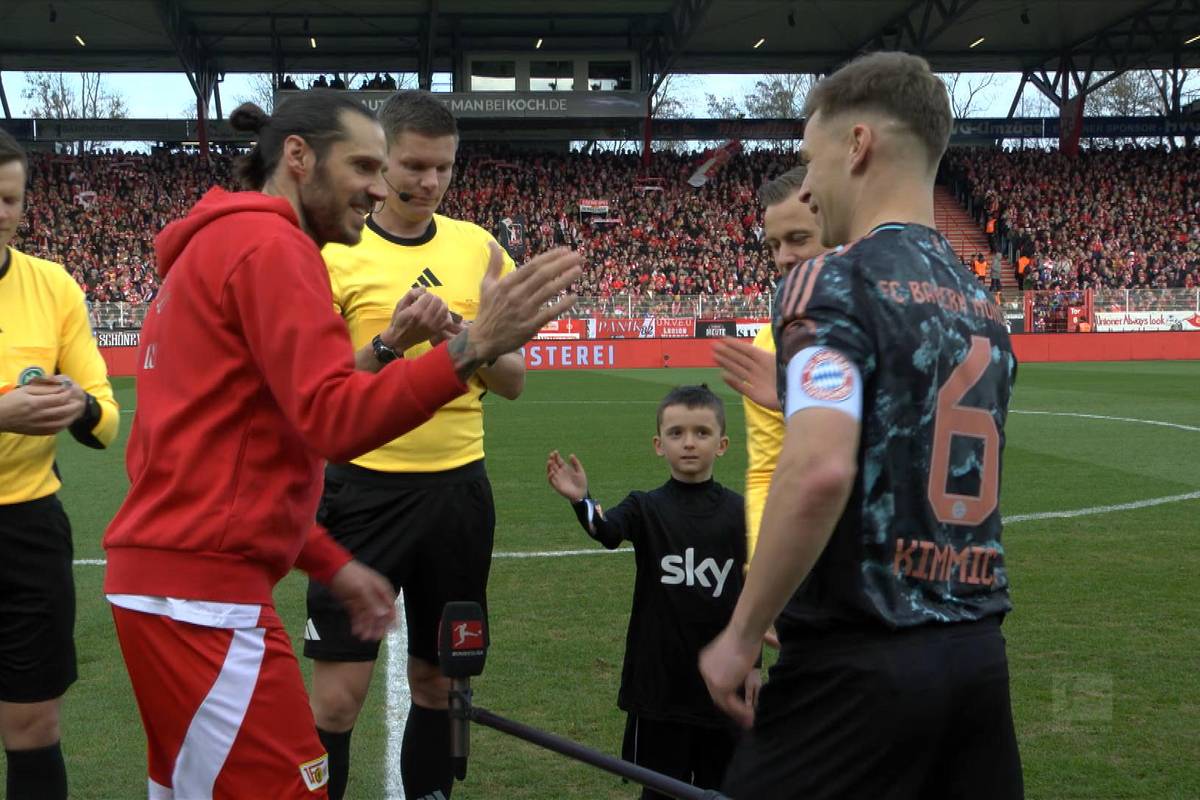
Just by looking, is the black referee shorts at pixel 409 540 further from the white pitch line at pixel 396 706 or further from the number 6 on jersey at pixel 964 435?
the number 6 on jersey at pixel 964 435

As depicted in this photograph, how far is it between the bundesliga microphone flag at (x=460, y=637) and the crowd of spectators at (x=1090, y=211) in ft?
126

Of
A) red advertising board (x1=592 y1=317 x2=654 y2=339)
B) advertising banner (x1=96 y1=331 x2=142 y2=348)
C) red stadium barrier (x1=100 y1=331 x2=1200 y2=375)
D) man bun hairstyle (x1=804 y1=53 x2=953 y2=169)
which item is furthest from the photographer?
red advertising board (x1=592 y1=317 x2=654 y2=339)

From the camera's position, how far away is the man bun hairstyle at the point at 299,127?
2852mm

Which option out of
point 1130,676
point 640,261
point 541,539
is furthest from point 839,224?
point 640,261

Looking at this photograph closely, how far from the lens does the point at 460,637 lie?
3.65 metres

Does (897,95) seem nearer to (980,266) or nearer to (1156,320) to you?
(1156,320)

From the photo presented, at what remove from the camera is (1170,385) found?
23.6 metres

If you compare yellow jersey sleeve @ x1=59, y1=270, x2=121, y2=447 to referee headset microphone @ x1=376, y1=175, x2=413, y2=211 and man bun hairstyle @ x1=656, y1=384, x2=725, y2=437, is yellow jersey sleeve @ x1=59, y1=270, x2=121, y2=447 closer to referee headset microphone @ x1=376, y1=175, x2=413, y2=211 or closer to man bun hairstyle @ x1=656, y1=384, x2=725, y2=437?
referee headset microphone @ x1=376, y1=175, x2=413, y2=211

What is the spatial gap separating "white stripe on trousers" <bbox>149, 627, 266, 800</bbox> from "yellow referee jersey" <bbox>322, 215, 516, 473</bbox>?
5.30 feet

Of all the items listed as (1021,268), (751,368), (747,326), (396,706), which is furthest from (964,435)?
(1021,268)

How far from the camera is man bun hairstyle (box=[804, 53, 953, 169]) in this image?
7.98ft

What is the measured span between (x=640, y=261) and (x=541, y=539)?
1247 inches

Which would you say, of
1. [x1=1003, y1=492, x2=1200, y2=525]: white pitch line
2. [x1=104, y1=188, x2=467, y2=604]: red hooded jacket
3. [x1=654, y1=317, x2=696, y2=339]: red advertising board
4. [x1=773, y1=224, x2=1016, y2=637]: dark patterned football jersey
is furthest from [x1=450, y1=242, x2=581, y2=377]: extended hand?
[x1=654, y1=317, x2=696, y2=339]: red advertising board

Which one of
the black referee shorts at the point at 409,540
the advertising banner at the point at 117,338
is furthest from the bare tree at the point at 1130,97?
the black referee shorts at the point at 409,540
